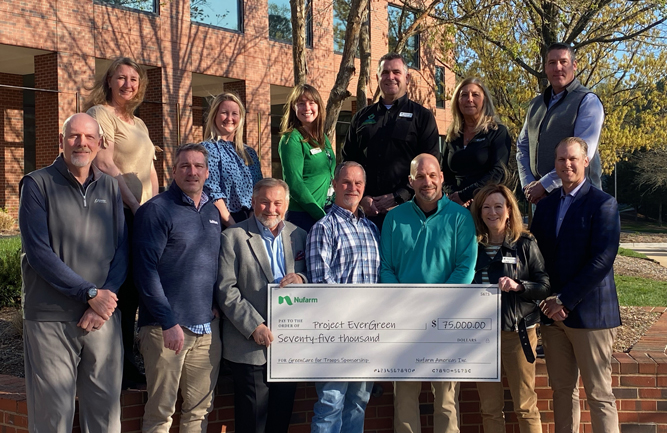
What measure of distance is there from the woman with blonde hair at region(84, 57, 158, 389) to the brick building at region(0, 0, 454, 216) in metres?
12.1

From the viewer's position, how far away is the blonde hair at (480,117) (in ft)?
17.0

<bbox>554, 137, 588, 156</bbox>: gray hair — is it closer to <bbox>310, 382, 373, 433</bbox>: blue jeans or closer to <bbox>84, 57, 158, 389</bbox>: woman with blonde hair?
<bbox>310, 382, 373, 433</bbox>: blue jeans

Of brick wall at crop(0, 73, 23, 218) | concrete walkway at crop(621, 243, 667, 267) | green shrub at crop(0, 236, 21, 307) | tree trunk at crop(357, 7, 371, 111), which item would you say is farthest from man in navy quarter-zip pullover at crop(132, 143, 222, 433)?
brick wall at crop(0, 73, 23, 218)

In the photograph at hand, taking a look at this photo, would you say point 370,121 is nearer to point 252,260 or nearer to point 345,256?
point 345,256

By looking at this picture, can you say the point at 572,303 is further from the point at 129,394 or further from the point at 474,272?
the point at 129,394

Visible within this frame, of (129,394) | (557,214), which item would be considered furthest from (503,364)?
(129,394)

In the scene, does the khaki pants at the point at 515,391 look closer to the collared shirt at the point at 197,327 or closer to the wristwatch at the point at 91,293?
the collared shirt at the point at 197,327

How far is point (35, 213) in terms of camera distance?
3717 mm

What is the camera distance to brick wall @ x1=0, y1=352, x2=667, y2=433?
4.82 meters

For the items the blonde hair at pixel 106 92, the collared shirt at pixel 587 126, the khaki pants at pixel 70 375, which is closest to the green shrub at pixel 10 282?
the blonde hair at pixel 106 92

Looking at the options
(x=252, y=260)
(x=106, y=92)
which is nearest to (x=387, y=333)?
(x=252, y=260)

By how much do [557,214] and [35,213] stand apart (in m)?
3.28

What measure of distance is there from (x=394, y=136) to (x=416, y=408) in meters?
2.06

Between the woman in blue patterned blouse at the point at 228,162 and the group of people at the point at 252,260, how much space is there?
1cm
